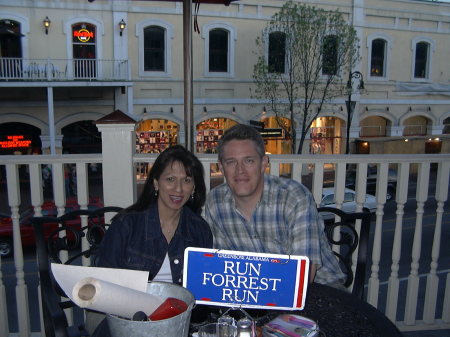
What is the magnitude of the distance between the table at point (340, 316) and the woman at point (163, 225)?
1.38 ft

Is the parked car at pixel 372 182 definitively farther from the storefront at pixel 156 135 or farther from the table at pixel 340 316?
the table at pixel 340 316

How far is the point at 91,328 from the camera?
188 cm

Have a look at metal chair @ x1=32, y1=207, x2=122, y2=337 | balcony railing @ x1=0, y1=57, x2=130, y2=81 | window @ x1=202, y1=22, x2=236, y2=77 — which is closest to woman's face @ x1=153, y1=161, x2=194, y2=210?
metal chair @ x1=32, y1=207, x2=122, y2=337

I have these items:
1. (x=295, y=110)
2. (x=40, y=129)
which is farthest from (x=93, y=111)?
(x=295, y=110)

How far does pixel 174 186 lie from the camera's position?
7.03 ft

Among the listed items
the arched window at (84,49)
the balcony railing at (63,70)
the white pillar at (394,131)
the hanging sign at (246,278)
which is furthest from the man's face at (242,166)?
the white pillar at (394,131)

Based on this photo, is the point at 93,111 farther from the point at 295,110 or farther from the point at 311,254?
the point at 311,254

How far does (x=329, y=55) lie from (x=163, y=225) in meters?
14.5

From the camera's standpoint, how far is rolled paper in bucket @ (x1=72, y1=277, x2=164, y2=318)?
1.06 meters

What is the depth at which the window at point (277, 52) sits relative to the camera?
15.2m

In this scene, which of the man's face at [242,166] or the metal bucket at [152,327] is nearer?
the metal bucket at [152,327]

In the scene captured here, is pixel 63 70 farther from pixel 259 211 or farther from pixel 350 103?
pixel 259 211

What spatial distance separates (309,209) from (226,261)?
63cm

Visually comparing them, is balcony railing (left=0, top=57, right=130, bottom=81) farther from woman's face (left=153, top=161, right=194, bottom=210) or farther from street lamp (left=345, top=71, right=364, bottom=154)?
woman's face (left=153, top=161, right=194, bottom=210)
